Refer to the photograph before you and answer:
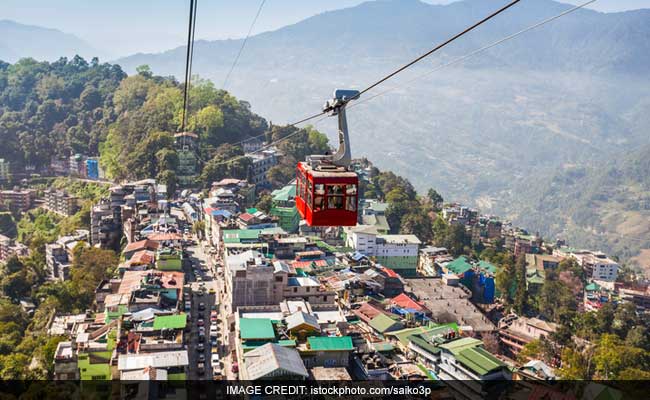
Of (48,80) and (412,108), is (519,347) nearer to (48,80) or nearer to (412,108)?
(48,80)

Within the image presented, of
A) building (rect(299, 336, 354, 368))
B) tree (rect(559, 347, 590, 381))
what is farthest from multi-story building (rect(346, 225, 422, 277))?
building (rect(299, 336, 354, 368))

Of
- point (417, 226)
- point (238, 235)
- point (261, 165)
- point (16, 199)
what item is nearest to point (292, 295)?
point (238, 235)

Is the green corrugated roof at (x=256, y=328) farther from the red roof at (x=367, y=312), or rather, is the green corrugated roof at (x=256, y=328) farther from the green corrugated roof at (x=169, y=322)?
the red roof at (x=367, y=312)

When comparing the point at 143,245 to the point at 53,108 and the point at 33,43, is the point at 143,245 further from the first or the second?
the point at 33,43

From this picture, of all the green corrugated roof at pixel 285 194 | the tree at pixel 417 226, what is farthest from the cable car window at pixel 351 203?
the tree at pixel 417 226

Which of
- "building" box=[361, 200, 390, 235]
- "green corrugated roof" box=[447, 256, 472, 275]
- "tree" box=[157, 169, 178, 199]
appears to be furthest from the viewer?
"building" box=[361, 200, 390, 235]

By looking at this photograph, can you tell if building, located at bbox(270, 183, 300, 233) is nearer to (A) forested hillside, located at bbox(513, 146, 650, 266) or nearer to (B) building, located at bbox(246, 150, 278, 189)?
(B) building, located at bbox(246, 150, 278, 189)

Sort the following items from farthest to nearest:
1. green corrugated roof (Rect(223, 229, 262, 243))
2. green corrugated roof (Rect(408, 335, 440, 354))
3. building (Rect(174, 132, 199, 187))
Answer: building (Rect(174, 132, 199, 187)) < green corrugated roof (Rect(223, 229, 262, 243)) < green corrugated roof (Rect(408, 335, 440, 354))
